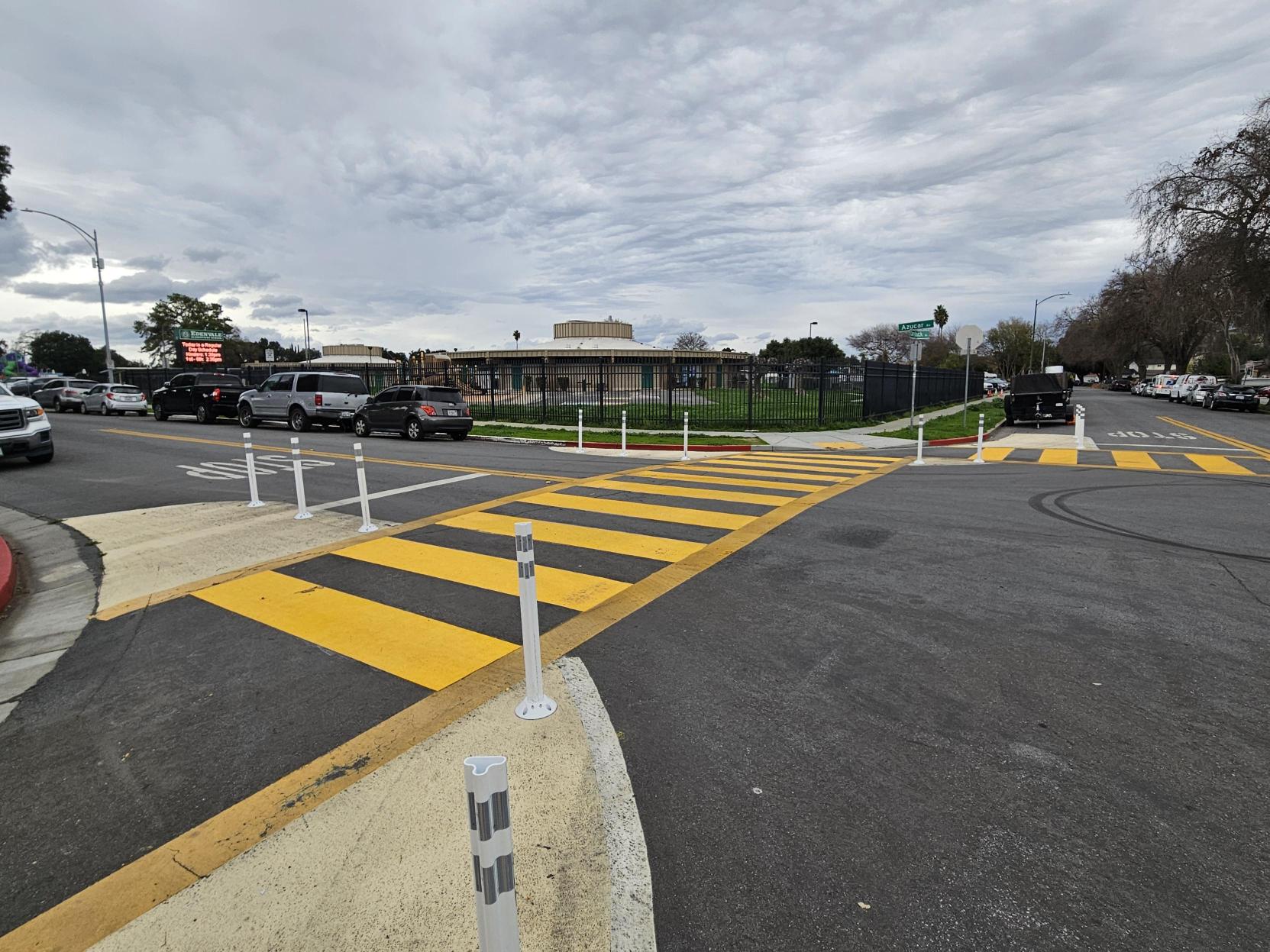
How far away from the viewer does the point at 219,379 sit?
26.8 metres

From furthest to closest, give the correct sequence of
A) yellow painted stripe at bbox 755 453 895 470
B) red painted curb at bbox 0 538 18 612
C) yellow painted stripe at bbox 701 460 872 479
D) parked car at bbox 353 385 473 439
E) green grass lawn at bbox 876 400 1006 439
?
green grass lawn at bbox 876 400 1006 439, parked car at bbox 353 385 473 439, yellow painted stripe at bbox 755 453 895 470, yellow painted stripe at bbox 701 460 872 479, red painted curb at bbox 0 538 18 612

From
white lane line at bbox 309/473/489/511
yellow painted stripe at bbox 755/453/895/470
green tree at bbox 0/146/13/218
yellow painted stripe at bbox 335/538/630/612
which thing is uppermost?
green tree at bbox 0/146/13/218

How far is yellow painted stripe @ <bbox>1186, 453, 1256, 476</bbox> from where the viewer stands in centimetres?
1276

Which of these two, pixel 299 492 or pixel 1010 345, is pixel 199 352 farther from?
pixel 1010 345

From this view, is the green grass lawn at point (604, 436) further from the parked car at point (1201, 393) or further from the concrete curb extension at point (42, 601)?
the parked car at point (1201, 393)

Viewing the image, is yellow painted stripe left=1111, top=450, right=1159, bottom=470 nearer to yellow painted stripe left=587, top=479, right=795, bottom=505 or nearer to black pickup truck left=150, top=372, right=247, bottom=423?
yellow painted stripe left=587, top=479, right=795, bottom=505

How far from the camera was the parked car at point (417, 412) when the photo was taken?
19844 mm

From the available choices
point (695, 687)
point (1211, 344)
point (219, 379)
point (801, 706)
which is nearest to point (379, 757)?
point (695, 687)

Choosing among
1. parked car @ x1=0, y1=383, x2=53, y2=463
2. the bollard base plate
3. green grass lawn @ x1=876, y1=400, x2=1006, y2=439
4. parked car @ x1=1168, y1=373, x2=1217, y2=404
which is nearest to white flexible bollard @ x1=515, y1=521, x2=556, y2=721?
the bollard base plate

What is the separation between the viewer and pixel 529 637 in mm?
3773

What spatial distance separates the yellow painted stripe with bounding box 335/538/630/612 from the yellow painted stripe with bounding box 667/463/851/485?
6.14m

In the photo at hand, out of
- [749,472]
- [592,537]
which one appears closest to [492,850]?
[592,537]

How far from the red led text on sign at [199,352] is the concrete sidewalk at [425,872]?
49.5m

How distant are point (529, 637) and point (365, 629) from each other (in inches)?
81.4
